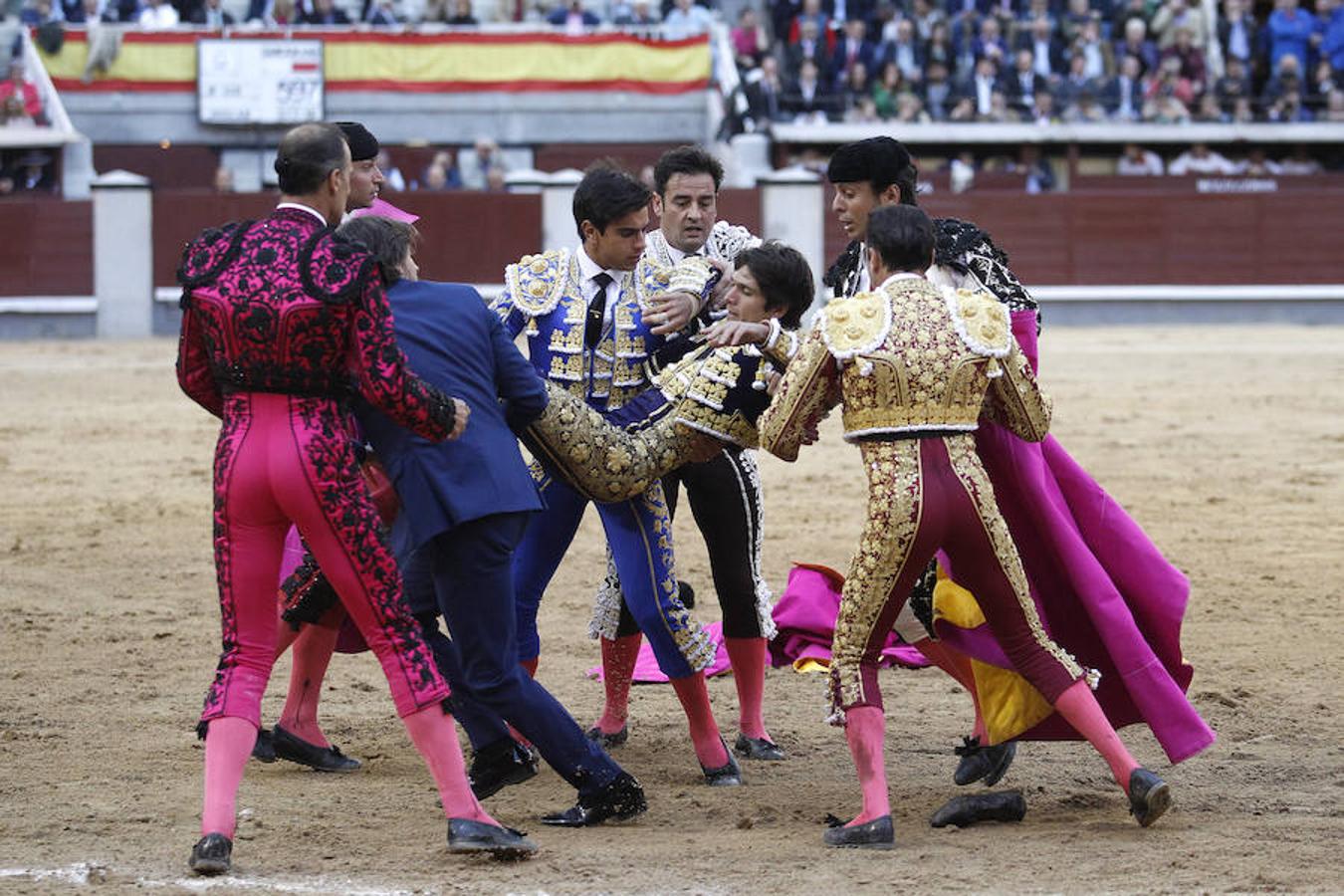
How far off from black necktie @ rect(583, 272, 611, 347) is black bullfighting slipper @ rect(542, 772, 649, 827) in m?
1.02

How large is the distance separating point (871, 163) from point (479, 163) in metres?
15.2

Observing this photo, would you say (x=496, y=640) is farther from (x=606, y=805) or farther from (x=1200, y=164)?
(x=1200, y=164)

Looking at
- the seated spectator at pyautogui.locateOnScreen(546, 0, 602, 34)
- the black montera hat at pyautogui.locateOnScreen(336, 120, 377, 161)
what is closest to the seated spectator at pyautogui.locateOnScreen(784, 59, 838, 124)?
the seated spectator at pyautogui.locateOnScreen(546, 0, 602, 34)

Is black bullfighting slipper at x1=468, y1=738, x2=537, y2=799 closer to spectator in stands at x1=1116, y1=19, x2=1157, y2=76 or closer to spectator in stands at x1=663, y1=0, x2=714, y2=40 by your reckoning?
spectator in stands at x1=663, y1=0, x2=714, y2=40

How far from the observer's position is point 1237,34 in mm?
20312

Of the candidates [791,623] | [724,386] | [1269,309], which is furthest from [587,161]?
[724,386]

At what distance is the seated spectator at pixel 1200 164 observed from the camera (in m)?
19.1

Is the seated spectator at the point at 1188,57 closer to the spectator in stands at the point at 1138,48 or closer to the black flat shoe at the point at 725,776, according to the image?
the spectator in stands at the point at 1138,48

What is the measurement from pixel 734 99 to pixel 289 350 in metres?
15.9

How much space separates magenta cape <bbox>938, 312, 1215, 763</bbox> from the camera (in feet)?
13.7

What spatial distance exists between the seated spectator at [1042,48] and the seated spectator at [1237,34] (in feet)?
6.06

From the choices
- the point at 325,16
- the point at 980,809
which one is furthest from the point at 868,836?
the point at 325,16

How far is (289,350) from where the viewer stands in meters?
3.56

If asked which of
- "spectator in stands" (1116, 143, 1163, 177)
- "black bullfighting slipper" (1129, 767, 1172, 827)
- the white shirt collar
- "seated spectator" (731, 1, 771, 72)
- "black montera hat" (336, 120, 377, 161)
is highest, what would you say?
"seated spectator" (731, 1, 771, 72)
